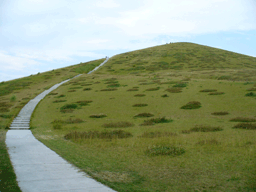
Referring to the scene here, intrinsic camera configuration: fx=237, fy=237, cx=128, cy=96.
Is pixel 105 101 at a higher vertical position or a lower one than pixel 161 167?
higher

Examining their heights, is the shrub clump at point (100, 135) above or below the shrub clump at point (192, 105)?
below

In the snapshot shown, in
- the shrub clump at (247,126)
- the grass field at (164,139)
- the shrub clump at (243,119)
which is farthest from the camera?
the shrub clump at (243,119)

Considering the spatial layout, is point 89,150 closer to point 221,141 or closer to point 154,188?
point 154,188

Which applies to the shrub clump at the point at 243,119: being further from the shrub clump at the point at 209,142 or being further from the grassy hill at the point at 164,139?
the shrub clump at the point at 209,142

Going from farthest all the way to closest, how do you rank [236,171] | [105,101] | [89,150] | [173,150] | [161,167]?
[105,101] < [89,150] < [173,150] < [161,167] < [236,171]

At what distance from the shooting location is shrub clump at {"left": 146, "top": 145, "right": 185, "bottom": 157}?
11073 mm

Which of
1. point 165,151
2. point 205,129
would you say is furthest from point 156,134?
point 165,151

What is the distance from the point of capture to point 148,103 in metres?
29.0

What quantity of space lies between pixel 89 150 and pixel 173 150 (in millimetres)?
4276

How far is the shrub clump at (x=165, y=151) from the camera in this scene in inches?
436

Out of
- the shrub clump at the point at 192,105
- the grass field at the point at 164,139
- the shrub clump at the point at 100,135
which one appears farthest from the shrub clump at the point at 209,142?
the shrub clump at the point at 192,105

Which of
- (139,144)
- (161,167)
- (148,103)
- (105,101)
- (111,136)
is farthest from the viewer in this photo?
(105,101)

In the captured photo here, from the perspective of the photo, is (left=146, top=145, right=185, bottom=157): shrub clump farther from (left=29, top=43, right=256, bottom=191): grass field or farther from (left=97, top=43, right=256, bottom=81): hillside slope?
(left=97, top=43, right=256, bottom=81): hillside slope

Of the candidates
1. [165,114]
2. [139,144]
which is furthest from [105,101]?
[139,144]
